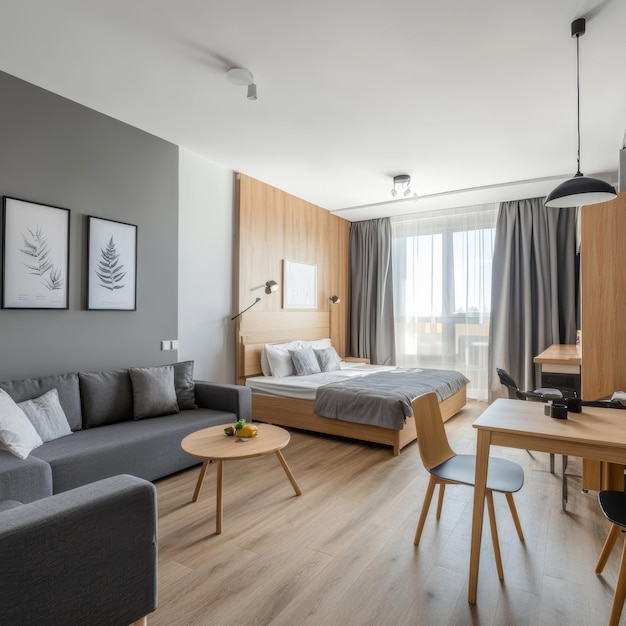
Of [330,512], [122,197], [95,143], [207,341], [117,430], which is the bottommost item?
[330,512]

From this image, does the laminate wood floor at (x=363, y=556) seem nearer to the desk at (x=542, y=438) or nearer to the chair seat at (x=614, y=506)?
the desk at (x=542, y=438)

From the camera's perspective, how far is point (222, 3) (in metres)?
2.14

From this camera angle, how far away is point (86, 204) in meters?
3.29

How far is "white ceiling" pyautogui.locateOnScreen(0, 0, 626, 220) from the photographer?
2223mm

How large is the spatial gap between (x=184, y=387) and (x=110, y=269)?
3.81ft

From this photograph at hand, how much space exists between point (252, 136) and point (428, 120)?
1523 mm

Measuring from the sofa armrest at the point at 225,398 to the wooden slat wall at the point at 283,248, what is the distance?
3.91ft

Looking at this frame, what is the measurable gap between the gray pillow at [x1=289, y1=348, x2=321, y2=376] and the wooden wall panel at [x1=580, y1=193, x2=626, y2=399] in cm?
286

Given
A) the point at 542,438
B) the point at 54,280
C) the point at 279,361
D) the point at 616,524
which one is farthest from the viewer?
the point at 279,361

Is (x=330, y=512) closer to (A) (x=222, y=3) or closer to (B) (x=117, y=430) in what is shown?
(B) (x=117, y=430)

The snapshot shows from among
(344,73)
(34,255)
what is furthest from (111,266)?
(344,73)

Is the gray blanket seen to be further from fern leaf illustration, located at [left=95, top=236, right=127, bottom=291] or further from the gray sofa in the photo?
fern leaf illustration, located at [left=95, top=236, right=127, bottom=291]

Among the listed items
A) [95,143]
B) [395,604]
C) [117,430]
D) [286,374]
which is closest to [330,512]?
[395,604]

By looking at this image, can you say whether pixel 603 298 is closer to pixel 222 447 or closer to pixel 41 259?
pixel 222 447
